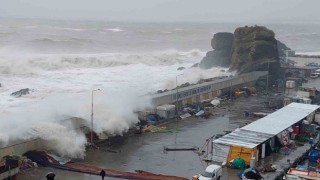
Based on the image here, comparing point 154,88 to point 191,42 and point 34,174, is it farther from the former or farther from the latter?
point 191,42

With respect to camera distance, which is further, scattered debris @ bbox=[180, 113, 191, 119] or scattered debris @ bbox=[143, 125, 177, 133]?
scattered debris @ bbox=[180, 113, 191, 119]

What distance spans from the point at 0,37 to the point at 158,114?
7184 centimetres

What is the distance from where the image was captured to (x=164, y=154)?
69.5 ft

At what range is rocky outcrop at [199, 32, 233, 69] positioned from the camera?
177 ft

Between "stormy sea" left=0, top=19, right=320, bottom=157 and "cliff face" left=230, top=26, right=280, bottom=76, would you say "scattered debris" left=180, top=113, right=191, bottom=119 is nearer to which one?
"stormy sea" left=0, top=19, right=320, bottom=157

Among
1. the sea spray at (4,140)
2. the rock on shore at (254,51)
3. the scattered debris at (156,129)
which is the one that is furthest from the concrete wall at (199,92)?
the sea spray at (4,140)

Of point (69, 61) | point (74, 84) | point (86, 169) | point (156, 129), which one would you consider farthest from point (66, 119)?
point (69, 61)

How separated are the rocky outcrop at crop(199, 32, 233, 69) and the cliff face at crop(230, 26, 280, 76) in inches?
161

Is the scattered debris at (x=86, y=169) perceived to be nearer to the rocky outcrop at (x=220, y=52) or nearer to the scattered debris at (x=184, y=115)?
the scattered debris at (x=184, y=115)

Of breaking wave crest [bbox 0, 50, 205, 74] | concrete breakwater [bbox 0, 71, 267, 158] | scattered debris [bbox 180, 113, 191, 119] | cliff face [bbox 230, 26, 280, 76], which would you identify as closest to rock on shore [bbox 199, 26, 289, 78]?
cliff face [bbox 230, 26, 280, 76]

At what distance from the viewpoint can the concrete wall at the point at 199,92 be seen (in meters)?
30.0

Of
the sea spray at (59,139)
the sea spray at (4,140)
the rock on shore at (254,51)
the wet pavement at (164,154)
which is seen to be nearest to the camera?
the wet pavement at (164,154)

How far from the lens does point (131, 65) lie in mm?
62406

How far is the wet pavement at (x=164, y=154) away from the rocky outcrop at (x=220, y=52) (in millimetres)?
25686
